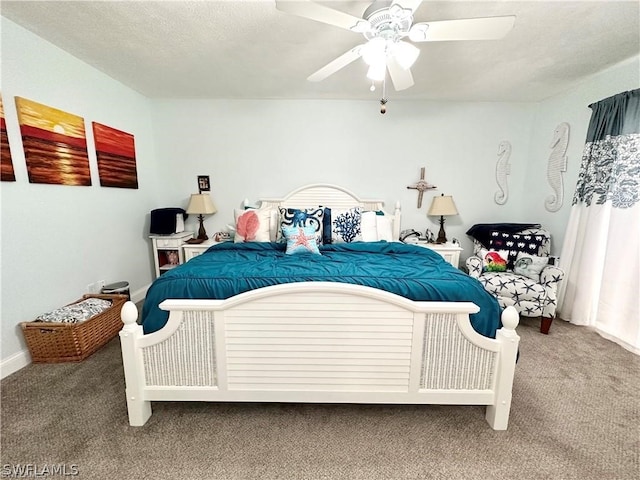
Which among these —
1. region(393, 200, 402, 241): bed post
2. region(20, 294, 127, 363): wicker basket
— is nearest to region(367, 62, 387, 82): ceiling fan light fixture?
region(393, 200, 402, 241): bed post

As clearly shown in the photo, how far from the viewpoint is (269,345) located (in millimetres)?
1468

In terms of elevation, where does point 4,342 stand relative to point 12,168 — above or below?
below

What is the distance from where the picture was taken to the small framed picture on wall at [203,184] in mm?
3475

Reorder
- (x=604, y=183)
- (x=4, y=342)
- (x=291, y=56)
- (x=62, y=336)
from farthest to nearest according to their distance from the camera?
(x=604, y=183) < (x=291, y=56) < (x=62, y=336) < (x=4, y=342)

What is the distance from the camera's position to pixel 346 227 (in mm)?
2793

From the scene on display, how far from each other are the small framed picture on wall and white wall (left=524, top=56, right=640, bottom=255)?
12.8ft

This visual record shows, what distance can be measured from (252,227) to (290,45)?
5.09 ft

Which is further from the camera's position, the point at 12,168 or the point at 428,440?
the point at 12,168

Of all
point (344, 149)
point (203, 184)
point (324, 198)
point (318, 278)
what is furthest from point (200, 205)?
point (318, 278)

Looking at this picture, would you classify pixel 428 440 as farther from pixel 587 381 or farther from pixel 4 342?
pixel 4 342

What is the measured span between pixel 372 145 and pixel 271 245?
1814mm

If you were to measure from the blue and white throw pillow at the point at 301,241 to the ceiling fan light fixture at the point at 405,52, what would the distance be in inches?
54.4

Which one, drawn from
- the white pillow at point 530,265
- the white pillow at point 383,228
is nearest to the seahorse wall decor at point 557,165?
the white pillow at point 530,265

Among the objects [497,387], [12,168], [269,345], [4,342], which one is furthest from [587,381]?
[12,168]
